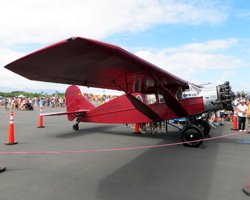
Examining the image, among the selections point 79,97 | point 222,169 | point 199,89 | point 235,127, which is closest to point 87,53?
point 222,169

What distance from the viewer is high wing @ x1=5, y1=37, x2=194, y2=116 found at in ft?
12.2

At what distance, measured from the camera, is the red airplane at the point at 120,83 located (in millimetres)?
3979

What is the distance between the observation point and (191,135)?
727 centimetres

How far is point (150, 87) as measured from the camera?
8.34 meters

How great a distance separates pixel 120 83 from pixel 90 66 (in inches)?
96.7

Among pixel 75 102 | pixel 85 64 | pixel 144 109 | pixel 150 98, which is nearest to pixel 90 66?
pixel 85 64

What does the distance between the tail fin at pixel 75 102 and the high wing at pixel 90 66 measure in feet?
12.0

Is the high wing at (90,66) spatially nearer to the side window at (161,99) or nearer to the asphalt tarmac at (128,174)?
the side window at (161,99)

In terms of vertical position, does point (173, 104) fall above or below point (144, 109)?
above

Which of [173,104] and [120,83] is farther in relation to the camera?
[173,104]

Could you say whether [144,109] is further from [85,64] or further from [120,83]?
[85,64]

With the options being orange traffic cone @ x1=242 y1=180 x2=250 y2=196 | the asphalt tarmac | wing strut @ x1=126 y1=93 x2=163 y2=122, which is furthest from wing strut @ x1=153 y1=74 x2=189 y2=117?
orange traffic cone @ x1=242 y1=180 x2=250 y2=196

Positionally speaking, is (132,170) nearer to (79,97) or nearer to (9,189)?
(9,189)

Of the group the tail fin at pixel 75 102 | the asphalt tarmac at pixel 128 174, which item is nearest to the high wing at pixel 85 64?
the asphalt tarmac at pixel 128 174
